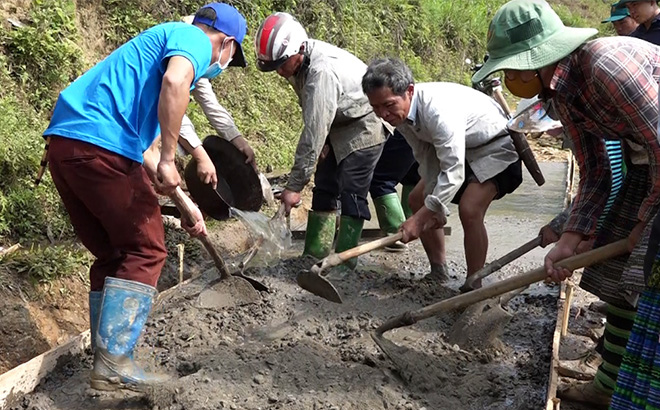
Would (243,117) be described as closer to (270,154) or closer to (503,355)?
(270,154)

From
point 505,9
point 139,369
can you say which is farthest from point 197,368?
point 505,9

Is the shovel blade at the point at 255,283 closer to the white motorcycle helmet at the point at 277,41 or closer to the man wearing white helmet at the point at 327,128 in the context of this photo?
the man wearing white helmet at the point at 327,128

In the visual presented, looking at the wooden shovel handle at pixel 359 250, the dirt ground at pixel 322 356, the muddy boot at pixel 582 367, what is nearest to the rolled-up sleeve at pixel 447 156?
the wooden shovel handle at pixel 359 250

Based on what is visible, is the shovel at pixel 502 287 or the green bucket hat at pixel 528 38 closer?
the green bucket hat at pixel 528 38

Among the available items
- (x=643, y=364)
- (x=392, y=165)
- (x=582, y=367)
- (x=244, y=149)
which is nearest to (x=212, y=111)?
(x=244, y=149)

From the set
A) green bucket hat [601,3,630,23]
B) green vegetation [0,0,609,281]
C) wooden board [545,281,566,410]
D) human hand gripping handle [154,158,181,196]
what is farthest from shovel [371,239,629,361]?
green bucket hat [601,3,630,23]

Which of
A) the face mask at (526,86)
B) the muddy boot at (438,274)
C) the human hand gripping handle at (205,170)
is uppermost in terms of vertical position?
the face mask at (526,86)

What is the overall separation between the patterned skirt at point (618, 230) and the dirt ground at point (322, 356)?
0.69 m

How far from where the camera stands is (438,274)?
5.41 meters

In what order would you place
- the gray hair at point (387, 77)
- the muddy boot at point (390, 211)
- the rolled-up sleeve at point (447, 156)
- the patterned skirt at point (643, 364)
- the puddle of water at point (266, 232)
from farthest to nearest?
the muddy boot at point (390, 211)
the puddle of water at point (266, 232)
the rolled-up sleeve at point (447, 156)
the gray hair at point (387, 77)
the patterned skirt at point (643, 364)

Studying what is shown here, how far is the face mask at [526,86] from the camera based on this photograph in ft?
9.81

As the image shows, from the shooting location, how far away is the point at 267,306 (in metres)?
4.81

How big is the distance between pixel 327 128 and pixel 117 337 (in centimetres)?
209

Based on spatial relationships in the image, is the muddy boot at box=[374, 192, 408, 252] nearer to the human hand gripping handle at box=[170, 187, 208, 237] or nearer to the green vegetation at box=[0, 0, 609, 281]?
the human hand gripping handle at box=[170, 187, 208, 237]
